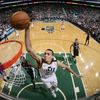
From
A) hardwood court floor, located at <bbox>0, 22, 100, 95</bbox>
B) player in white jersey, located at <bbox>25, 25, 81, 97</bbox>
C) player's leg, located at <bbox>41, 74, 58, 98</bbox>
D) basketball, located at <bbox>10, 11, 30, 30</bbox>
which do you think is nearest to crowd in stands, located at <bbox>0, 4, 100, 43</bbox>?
hardwood court floor, located at <bbox>0, 22, 100, 95</bbox>

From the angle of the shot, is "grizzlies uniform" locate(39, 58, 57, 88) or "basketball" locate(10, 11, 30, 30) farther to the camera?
"grizzlies uniform" locate(39, 58, 57, 88)

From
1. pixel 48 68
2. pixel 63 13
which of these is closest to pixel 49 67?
pixel 48 68

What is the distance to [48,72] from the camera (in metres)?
8.76

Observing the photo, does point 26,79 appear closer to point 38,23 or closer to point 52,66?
point 52,66

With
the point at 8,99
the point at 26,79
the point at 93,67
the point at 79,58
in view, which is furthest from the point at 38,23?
the point at 8,99

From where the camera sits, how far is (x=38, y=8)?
19.9 meters

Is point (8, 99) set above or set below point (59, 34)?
above

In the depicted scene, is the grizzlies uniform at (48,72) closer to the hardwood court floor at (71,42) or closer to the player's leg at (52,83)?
the player's leg at (52,83)

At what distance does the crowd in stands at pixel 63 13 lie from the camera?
743 inches

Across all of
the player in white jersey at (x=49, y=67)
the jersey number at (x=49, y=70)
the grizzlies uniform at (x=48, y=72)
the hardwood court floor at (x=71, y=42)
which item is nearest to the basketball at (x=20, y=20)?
the player in white jersey at (x=49, y=67)

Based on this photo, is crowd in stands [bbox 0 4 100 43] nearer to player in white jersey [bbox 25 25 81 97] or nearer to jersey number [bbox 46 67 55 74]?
player in white jersey [bbox 25 25 81 97]

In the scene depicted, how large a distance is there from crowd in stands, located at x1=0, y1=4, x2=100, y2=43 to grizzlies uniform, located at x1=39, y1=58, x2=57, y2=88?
372 inches

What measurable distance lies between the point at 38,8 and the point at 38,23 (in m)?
1.39

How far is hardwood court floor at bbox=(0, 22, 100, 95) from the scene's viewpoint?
11352 mm
